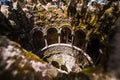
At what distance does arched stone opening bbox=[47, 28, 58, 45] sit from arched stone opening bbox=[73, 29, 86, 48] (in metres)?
3.57

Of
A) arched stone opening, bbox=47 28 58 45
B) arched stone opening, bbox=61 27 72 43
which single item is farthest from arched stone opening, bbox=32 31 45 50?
arched stone opening, bbox=61 27 72 43

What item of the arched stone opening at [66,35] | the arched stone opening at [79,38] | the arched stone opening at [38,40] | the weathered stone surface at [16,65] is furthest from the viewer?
the arched stone opening at [66,35]

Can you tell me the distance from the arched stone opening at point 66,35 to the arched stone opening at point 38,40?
3.58 m

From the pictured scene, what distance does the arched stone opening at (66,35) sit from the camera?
4364cm

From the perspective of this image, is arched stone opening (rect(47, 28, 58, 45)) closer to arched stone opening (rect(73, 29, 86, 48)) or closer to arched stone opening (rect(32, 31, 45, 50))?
arched stone opening (rect(32, 31, 45, 50))

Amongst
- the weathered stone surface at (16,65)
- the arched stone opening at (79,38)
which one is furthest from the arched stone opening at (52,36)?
the weathered stone surface at (16,65)

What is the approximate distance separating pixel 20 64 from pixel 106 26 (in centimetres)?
2131

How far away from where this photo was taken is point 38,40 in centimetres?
4400

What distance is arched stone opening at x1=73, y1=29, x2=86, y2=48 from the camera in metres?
42.2

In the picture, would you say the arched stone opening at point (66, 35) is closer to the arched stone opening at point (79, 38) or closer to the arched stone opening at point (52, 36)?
the arched stone opening at point (52, 36)

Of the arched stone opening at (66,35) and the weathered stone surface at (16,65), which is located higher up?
the weathered stone surface at (16,65)

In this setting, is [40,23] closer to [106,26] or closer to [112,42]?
[106,26]

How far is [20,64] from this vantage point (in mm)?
19750

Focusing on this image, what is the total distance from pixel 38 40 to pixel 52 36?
258 cm
